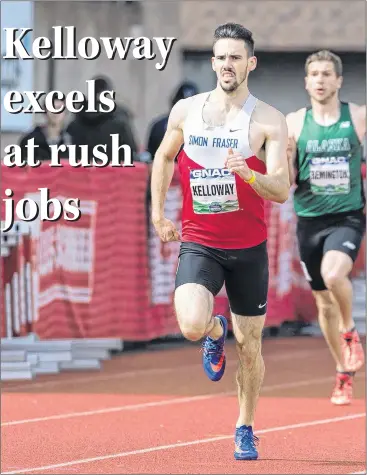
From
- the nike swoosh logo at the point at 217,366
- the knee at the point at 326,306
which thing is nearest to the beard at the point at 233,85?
the nike swoosh logo at the point at 217,366

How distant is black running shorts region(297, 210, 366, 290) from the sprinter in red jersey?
2.65 m

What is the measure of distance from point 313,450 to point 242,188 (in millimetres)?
1798

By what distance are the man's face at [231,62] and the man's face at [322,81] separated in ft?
9.16

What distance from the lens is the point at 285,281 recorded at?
50.7 ft

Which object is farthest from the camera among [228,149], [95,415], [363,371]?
[363,371]

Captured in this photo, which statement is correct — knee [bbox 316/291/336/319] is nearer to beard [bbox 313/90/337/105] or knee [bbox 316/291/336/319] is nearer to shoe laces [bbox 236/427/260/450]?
beard [bbox 313/90/337/105]

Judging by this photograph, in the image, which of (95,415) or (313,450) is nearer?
(313,450)

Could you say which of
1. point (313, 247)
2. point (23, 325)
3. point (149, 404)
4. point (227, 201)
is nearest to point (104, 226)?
point (23, 325)

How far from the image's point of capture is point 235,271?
8289 millimetres

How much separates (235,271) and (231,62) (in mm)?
1198

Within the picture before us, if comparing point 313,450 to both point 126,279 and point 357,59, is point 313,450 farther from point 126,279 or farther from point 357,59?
point 357,59

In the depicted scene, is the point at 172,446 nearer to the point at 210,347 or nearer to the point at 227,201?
the point at 210,347

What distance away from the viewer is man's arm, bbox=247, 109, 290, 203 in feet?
25.4

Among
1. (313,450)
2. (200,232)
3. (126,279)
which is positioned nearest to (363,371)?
(126,279)
